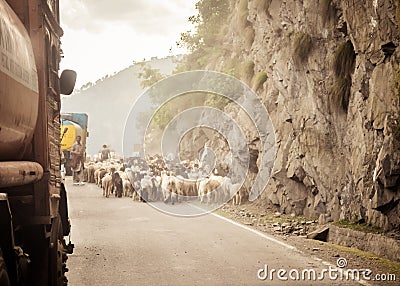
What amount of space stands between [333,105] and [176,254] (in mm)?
5993

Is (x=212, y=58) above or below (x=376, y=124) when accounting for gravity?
above

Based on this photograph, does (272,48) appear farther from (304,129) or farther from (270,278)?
(270,278)

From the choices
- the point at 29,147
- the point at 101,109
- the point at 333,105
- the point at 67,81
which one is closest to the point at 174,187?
the point at 333,105

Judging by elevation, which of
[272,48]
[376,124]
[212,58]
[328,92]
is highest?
[212,58]

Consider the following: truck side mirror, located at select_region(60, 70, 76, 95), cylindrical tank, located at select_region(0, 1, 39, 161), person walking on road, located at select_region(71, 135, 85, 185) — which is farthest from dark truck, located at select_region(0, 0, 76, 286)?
person walking on road, located at select_region(71, 135, 85, 185)

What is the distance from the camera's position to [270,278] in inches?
312

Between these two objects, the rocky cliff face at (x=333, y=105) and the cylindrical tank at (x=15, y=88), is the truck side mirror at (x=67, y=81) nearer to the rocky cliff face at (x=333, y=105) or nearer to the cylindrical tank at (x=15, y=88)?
the cylindrical tank at (x=15, y=88)

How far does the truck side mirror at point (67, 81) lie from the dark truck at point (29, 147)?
→ 52 centimetres

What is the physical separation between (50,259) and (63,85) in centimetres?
252

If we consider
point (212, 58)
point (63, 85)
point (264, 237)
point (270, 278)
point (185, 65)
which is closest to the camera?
point (63, 85)

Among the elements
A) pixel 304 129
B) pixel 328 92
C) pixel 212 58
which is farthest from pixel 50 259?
pixel 212 58

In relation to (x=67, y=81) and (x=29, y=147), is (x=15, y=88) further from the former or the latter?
(x=67, y=81)

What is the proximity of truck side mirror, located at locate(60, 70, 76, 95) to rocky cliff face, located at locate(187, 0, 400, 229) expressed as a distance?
5986 mm

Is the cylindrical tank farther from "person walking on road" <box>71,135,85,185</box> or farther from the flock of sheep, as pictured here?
"person walking on road" <box>71,135,85,185</box>
